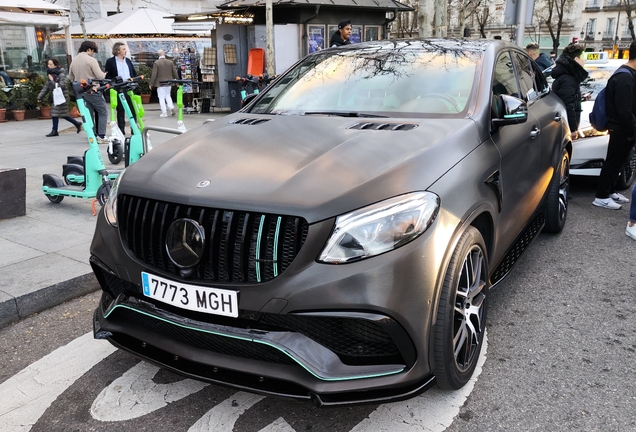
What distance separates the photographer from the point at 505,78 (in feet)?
12.9

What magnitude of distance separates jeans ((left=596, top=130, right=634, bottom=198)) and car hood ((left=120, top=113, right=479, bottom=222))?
12.1 feet

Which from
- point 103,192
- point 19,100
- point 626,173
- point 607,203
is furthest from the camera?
point 19,100

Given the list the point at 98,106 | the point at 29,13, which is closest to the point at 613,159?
the point at 98,106

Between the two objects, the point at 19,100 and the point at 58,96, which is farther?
the point at 19,100

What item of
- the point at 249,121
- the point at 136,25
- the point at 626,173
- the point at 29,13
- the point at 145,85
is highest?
the point at 29,13

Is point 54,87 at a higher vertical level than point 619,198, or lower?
higher

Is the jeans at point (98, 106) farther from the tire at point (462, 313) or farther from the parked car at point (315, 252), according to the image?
the tire at point (462, 313)

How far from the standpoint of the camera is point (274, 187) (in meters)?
2.43

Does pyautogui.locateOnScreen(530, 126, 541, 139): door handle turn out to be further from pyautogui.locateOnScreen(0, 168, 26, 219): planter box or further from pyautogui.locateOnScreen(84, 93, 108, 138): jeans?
pyautogui.locateOnScreen(84, 93, 108, 138): jeans

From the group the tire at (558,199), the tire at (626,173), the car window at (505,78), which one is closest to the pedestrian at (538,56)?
the tire at (626,173)

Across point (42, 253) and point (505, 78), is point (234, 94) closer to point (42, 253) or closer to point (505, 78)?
point (42, 253)

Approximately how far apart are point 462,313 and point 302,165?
40.3 inches

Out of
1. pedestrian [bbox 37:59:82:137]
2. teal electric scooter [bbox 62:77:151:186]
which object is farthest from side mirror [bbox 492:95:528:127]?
pedestrian [bbox 37:59:82:137]

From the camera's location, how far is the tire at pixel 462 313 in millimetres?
2453
